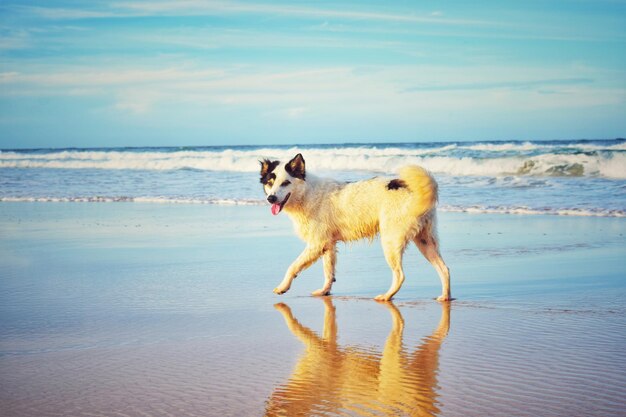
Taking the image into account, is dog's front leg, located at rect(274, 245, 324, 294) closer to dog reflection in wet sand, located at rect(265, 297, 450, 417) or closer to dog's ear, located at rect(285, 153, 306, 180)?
dog's ear, located at rect(285, 153, 306, 180)

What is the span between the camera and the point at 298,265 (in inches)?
281

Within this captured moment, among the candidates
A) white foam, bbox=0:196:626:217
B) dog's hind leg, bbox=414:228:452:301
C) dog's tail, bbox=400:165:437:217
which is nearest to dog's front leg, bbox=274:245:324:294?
dog's hind leg, bbox=414:228:452:301

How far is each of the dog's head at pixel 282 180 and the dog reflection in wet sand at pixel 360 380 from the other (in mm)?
2044

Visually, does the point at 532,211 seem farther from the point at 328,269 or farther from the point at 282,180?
the point at 282,180

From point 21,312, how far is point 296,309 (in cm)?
234

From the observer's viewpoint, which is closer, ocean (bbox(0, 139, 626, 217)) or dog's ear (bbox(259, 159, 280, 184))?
dog's ear (bbox(259, 159, 280, 184))

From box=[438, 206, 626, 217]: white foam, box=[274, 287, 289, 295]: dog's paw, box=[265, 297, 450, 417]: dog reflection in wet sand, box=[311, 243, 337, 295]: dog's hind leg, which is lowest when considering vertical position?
box=[265, 297, 450, 417]: dog reflection in wet sand

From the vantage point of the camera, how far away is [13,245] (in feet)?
34.1

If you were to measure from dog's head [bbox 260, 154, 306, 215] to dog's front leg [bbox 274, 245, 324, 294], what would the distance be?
52 centimetres

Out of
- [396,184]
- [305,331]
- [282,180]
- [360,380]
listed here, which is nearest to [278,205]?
[282,180]

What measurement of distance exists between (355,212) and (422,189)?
2.60 feet

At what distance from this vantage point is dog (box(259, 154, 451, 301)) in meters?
6.83

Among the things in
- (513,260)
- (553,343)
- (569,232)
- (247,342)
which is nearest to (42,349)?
(247,342)

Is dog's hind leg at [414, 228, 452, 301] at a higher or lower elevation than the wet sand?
higher
